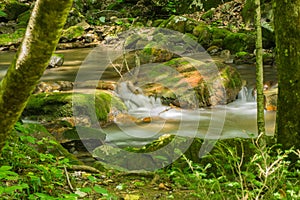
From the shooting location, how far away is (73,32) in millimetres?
20562

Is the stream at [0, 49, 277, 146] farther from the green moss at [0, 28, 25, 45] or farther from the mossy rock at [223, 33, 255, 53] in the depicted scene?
the green moss at [0, 28, 25, 45]

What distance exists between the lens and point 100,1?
89.9 feet

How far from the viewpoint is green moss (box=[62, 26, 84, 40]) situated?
20.2 m

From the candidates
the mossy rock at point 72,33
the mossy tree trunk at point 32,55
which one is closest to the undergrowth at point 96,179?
the mossy tree trunk at point 32,55

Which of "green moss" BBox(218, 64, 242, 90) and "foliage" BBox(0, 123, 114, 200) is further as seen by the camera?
"green moss" BBox(218, 64, 242, 90)

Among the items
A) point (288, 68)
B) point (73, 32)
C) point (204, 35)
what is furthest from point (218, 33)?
point (288, 68)

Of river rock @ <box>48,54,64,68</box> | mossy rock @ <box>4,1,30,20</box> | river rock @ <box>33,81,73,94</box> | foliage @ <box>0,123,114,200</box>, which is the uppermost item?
mossy rock @ <box>4,1,30,20</box>

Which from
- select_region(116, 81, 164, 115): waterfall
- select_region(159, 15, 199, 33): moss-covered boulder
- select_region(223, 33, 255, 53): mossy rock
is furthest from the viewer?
select_region(159, 15, 199, 33): moss-covered boulder

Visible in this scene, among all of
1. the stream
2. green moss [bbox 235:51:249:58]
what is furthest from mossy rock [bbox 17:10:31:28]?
the stream

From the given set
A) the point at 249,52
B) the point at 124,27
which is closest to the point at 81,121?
the point at 249,52

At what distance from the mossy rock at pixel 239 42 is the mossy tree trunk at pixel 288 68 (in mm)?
12111

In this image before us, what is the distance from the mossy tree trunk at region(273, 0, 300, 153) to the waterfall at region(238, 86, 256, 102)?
684cm

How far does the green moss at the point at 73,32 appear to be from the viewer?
2016cm

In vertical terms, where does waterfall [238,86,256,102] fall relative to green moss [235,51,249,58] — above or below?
below
